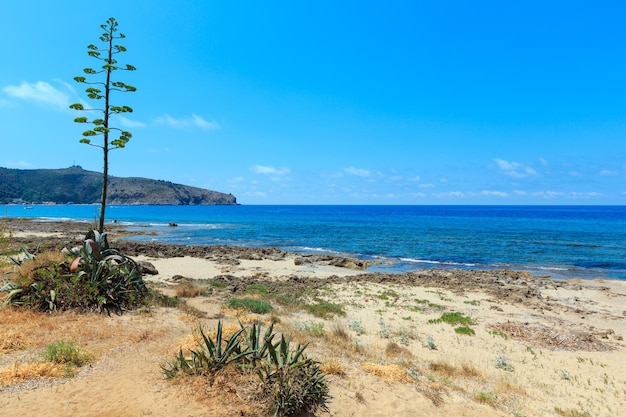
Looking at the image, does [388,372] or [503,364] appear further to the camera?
[503,364]

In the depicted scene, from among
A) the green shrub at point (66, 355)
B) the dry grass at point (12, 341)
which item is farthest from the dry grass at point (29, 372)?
the dry grass at point (12, 341)

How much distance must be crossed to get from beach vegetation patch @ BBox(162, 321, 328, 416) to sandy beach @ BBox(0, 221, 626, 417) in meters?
0.31

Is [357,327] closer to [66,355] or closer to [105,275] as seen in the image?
[105,275]

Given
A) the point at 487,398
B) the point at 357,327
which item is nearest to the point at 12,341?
the point at 357,327

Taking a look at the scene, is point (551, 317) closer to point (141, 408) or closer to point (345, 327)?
point (345, 327)

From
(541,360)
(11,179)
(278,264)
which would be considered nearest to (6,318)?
(541,360)

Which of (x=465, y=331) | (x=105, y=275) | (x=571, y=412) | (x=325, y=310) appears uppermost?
(x=105, y=275)

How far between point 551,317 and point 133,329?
1804 centimetres

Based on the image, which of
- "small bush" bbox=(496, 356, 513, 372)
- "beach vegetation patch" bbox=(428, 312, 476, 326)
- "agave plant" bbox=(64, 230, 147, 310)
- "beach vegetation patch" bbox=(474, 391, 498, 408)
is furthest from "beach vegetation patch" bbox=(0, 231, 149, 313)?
"beach vegetation patch" bbox=(428, 312, 476, 326)

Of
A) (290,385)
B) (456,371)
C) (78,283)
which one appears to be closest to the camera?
(290,385)

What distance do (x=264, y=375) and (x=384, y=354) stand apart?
190 inches

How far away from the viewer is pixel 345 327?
13094 millimetres

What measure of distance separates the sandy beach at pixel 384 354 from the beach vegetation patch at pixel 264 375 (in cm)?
31

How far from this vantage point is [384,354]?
1009cm
